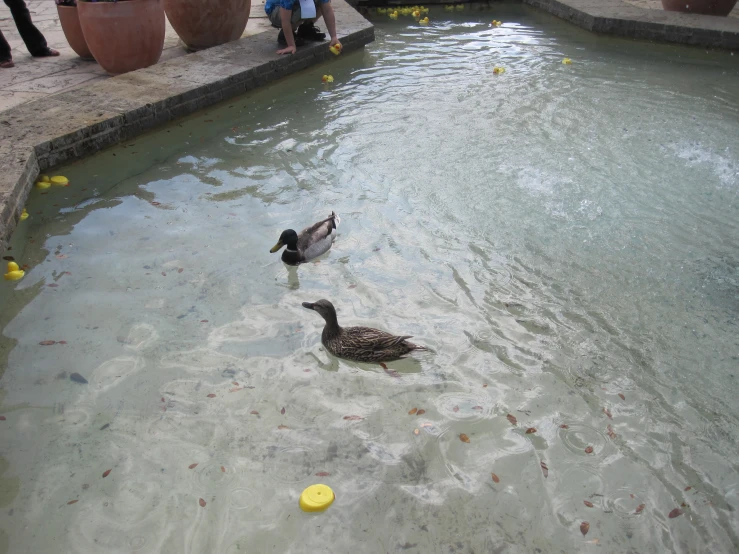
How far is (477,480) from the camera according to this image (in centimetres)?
337

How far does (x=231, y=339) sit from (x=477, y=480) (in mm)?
2038

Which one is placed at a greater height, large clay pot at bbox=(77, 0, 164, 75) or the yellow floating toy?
large clay pot at bbox=(77, 0, 164, 75)

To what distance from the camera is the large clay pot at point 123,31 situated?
25.2 ft

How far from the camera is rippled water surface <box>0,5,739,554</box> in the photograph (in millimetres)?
3186

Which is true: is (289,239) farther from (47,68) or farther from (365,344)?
(47,68)

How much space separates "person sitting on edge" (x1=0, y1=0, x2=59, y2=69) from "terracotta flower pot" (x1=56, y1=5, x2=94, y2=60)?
447 mm

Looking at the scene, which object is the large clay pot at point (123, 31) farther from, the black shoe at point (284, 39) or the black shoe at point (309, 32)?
the black shoe at point (309, 32)

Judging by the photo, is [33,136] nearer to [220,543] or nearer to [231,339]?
[231,339]

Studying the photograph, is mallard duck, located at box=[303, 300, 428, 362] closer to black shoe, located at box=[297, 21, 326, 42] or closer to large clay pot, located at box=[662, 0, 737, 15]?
black shoe, located at box=[297, 21, 326, 42]

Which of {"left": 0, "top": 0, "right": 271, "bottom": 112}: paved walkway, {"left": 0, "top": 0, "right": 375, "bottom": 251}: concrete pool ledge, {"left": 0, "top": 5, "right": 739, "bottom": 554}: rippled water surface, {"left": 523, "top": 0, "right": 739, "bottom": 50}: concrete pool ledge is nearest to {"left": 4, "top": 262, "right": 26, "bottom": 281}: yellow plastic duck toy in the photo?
{"left": 0, "top": 5, "right": 739, "bottom": 554}: rippled water surface

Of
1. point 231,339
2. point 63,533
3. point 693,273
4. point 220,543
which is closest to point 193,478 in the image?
point 220,543

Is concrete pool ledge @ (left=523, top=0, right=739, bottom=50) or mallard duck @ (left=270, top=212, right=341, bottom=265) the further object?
concrete pool ledge @ (left=523, top=0, right=739, bottom=50)

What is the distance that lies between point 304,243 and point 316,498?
250 cm

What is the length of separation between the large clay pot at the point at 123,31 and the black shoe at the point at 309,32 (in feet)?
8.03
